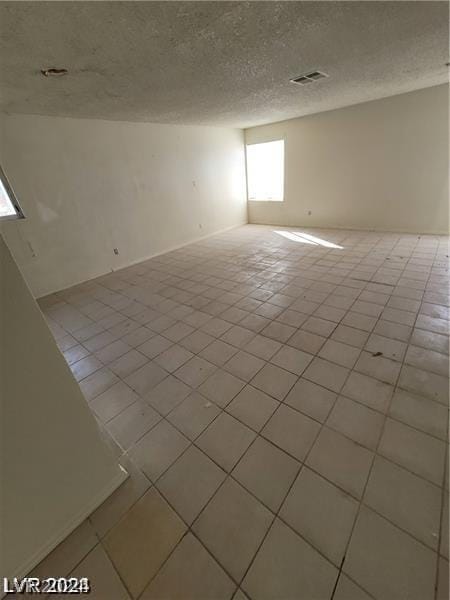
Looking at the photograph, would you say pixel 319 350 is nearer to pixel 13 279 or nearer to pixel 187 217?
pixel 13 279

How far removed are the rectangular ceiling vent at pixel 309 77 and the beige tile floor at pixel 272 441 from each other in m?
2.36

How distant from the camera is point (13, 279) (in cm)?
93

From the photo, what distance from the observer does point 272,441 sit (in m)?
1.49

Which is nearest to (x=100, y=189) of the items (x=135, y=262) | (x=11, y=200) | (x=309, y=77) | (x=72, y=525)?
(x=11, y=200)

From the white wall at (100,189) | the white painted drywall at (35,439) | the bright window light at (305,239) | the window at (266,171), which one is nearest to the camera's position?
the white painted drywall at (35,439)

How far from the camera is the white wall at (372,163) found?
4215 mm

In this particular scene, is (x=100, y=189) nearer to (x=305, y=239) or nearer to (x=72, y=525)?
(x=305, y=239)

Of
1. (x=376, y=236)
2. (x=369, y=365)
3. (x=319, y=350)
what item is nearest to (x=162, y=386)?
(x=319, y=350)

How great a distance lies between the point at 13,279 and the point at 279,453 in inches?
59.1

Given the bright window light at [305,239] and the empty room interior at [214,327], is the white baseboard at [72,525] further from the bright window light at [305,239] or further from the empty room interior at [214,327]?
the bright window light at [305,239]

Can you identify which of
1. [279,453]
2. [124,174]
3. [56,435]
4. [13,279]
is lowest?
[279,453]

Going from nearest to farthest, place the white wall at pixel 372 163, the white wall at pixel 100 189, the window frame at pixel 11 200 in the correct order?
the window frame at pixel 11 200, the white wall at pixel 100 189, the white wall at pixel 372 163

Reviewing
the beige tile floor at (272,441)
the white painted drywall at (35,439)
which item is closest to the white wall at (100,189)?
the beige tile floor at (272,441)

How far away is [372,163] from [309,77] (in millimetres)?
2664
